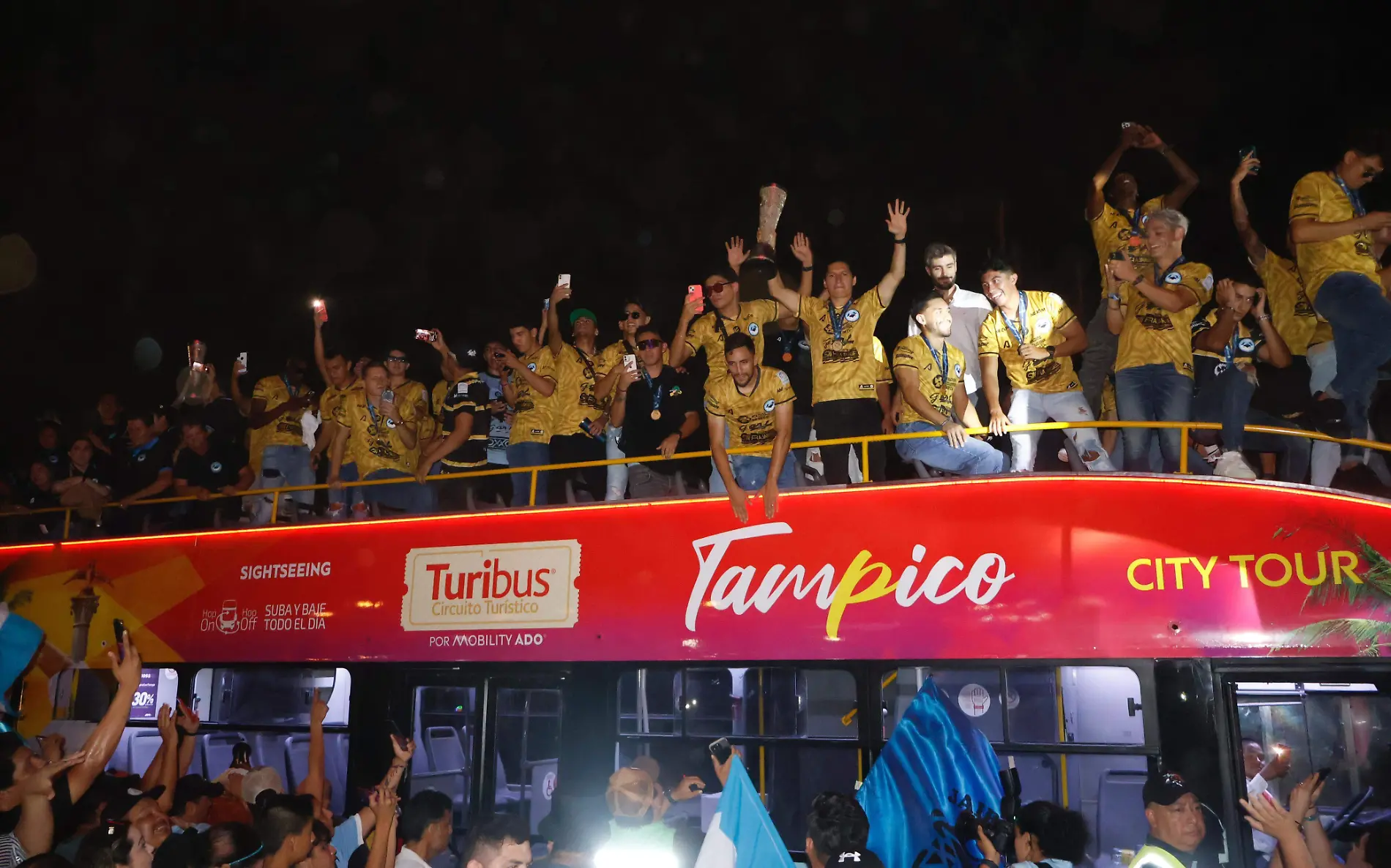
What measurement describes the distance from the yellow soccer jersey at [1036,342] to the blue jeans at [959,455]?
2.13 ft

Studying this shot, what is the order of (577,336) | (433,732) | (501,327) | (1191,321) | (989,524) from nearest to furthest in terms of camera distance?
(989,524)
(1191,321)
(433,732)
(577,336)
(501,327)

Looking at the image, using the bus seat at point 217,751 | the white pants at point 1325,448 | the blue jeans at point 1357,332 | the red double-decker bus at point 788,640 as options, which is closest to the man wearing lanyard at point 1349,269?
the blue jeans at point 1357,332

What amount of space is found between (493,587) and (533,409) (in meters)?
1.62

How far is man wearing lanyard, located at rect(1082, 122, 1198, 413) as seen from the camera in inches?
285

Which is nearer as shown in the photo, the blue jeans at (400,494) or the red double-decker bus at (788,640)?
the red double-decker bus at (788,640)

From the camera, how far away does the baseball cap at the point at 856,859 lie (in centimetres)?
449

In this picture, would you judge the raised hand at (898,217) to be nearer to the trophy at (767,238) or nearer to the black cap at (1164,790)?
the trophy at (767,238)

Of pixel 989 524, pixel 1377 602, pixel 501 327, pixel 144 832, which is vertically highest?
pixel 501 327

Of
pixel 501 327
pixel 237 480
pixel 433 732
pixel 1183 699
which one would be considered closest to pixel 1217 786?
pixel 1183 699

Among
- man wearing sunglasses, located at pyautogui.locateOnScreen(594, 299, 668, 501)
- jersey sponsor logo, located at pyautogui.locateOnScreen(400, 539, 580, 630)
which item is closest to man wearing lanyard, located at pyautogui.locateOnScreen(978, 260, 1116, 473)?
man wearing sunglasses, located at pyautogui.locateOnScreen(594, 299, 668, 501)

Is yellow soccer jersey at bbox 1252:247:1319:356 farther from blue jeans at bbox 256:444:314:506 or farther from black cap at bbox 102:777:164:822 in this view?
blue jeans at bbox 256:444:314:506

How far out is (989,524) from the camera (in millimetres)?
6145

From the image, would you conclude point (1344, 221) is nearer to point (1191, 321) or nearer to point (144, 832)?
point (1191, 321)

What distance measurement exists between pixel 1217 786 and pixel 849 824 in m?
2.11
